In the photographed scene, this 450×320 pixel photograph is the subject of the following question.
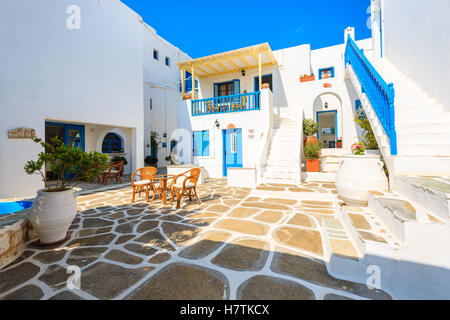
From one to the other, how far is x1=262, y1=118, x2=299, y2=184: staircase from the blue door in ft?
5.43

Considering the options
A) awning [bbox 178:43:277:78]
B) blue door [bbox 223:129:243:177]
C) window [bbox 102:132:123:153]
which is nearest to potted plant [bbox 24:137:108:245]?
blue door [bbox 223:129:243:177]

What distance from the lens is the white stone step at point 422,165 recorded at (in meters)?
3.02

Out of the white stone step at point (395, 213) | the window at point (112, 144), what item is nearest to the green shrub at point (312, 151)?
the white stone step at point (395, 213)

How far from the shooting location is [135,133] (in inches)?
363

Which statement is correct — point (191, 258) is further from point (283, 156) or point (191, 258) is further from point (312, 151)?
point (312, 151)

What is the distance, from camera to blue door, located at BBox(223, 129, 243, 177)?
9258 millimetres

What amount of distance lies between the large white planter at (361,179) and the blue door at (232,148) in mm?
5849

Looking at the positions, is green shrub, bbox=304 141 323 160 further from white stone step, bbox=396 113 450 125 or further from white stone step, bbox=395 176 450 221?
white stone step, bbox=395 176 450 221

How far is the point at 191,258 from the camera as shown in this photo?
2.50 metres

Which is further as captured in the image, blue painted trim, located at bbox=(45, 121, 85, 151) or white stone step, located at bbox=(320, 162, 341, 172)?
blue painted trim, located at bbox=(45, 121, 85, 151)

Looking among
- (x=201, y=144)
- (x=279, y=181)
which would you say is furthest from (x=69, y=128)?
(x=279, y=181)

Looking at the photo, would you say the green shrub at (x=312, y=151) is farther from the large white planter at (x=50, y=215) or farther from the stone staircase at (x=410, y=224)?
the large white planter at (x=50, y=215)
